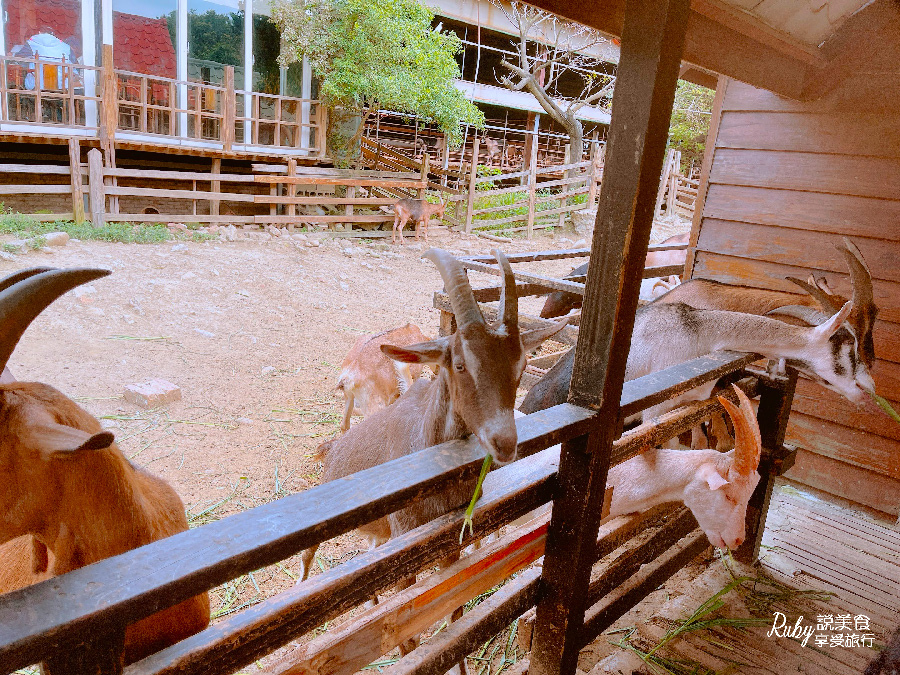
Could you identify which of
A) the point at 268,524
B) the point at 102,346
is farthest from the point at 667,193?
the point at 268,524

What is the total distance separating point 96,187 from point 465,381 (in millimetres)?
12175

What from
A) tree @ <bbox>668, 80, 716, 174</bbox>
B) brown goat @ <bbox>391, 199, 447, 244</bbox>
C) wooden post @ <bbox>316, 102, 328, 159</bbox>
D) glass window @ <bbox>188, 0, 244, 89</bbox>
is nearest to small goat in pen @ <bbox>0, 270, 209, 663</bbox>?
brown goat @ <bbox>391, 199, 447, 244</bbox>

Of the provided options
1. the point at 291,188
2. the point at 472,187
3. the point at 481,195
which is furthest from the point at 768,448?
the point at 481,195

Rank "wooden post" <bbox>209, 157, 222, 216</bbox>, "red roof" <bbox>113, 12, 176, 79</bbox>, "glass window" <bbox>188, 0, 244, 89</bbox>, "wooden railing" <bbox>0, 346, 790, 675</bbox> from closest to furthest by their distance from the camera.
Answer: "wooden railing" <bbox>0, 346, 790, 675</bbox> → "red roof" <bbox>113, 12, 176, 79</bbox> → "wooden post" <bbox>209, 157, 222, 216</bbox> → "glass window" <bbox>188, 0, 244, 89</bbox>

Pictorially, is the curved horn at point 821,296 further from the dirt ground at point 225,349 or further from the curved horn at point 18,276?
the curved horn at point 18,276

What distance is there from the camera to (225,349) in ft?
25.3

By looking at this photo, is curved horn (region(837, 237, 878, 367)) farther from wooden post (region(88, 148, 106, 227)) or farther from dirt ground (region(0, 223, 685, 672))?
wooden post (region(88, 148, 106, 227))

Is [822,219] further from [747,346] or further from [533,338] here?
[533,338]

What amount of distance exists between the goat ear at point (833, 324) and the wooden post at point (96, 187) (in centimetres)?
1221

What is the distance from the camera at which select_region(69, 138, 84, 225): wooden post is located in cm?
1173

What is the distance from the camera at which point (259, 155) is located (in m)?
14.8

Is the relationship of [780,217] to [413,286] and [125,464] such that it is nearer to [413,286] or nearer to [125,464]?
[125,464]

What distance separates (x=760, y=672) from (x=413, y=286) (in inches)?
380

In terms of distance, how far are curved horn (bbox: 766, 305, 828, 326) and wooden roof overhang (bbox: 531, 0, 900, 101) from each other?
146cm
